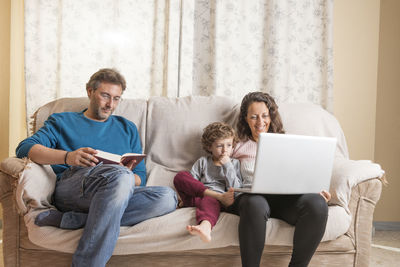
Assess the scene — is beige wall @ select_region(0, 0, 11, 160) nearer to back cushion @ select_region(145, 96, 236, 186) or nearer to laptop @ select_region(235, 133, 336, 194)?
back cushion @ select_region(145, 96, 236, 186)

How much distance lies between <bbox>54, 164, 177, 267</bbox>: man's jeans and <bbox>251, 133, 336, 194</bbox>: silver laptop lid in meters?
0.46

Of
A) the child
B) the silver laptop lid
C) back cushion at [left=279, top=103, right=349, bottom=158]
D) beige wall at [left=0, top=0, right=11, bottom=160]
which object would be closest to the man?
the child

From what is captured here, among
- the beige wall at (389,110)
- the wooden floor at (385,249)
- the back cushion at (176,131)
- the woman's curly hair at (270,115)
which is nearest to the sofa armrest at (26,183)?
the back cushion at (176,131)

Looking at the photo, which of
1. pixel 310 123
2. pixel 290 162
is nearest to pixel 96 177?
pixel 290 162

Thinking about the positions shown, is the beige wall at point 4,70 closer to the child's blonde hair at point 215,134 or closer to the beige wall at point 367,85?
the child's blonde hair at point 215,134

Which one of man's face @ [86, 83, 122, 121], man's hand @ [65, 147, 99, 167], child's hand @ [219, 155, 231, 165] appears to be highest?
man's face @ [86, 83, 122, 121]

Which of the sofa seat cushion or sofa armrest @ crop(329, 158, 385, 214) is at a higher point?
sofa armrest @ crop(329, 158, 385, 214)

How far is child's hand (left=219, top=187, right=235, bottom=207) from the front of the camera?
1.59m

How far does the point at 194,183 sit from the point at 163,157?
391mm

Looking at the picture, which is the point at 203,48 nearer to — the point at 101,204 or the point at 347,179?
the point at 347,179

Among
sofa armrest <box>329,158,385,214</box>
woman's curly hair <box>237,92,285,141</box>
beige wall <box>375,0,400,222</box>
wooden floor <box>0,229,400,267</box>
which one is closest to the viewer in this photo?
sofa armrest <box>329,158,385,214</box>

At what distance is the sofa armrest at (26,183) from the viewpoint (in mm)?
1450

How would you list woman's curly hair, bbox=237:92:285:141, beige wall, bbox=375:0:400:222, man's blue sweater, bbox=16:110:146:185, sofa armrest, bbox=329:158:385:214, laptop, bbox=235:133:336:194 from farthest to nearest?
beige wall, bbox=375:0:400:222 → woman's curly hair, bbox=237:92:285:141 → man's blue sweater, bbox=16:110:146:185 → sofa armrest, bbox=329:158:385:214 → laptop, bbox=235:133:336:194

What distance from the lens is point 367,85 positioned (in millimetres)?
2734
